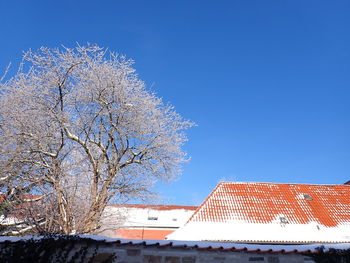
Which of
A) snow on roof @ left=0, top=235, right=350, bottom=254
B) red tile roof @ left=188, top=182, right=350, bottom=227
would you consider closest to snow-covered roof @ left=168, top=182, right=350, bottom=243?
red tile roof @ left=188, top=182, right=350, bottom=227

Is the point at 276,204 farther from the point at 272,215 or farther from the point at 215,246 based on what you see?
the point at 215,246

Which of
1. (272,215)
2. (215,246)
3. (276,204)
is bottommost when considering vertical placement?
(215,246)

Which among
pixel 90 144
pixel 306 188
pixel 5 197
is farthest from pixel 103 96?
pixel 306 188

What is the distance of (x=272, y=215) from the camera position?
13.2 m

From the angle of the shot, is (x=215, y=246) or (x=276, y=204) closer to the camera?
(x=215, y=246)

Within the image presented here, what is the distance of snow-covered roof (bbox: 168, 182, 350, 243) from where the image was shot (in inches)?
461

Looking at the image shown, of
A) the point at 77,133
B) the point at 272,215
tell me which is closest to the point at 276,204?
the point at 272,215

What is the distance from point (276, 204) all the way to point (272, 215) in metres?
1.23

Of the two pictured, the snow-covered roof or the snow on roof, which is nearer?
the snow on roof

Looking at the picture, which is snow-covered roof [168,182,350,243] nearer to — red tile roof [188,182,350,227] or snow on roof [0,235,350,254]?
red tile roof [188,182,350,227]

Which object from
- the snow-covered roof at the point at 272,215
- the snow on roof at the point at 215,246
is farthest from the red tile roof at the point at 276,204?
the snow on roof at the point at 215,246

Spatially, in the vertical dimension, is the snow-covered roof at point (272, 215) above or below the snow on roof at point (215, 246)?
above

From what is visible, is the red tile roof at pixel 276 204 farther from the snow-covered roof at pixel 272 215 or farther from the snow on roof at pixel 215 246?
the snow on roof at pixel 215 246

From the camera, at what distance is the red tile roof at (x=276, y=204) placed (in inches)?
510
